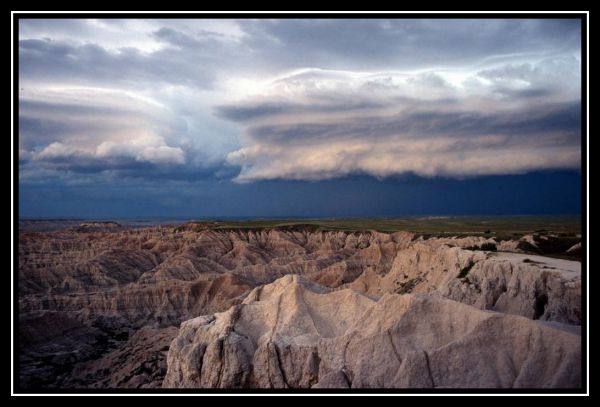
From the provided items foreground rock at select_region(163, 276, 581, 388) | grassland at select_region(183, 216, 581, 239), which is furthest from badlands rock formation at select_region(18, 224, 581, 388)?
grassland at select_region(183, 216, 581, 239)

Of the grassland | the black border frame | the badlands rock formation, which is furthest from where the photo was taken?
the grassland

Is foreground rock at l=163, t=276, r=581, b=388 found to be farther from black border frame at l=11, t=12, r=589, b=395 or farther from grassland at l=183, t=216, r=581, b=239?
grassland at l=183, t=216, r=581, b=239

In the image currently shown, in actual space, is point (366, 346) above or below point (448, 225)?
below

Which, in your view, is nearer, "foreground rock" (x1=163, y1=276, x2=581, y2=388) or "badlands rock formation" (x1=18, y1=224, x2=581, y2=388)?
"foreground rock" (x1=163, y1=276, x2=581, y2=388)
